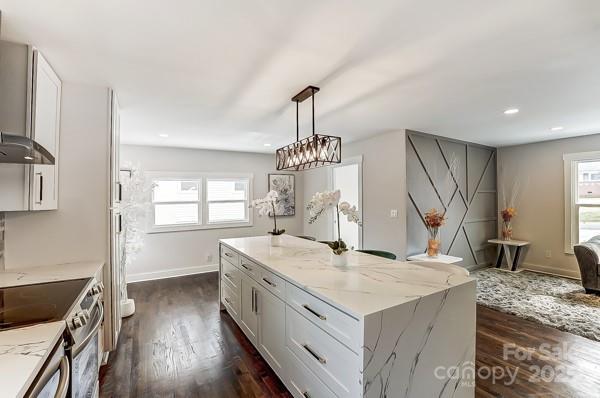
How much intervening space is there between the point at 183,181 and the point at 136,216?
5.51ft

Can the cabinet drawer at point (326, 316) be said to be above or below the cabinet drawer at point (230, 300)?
above

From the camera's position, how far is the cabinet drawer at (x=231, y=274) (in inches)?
111

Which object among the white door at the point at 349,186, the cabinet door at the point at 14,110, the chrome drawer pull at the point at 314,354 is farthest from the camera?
the white door at the point at 349,186

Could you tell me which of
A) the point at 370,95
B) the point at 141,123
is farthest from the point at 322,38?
the point at 141,123

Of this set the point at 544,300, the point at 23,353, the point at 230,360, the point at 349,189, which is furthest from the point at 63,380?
the point at 544,300

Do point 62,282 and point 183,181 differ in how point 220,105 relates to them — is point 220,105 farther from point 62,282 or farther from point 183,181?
point 183,181

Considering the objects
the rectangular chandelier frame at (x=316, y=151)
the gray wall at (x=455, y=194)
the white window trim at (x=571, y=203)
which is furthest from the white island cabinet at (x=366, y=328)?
the white window trim at (x=571, y=203)

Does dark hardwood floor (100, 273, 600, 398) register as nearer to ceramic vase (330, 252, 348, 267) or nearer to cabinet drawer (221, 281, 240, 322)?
cabinet drawer (221, 281, 240, 322)

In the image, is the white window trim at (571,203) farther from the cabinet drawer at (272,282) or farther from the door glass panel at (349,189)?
the cabinet drawer at (272,282)

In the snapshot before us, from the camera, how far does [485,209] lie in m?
5.36

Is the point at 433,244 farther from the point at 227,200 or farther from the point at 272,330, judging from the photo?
the point at 227,200

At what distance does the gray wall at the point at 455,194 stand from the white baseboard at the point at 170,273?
3.75 meters

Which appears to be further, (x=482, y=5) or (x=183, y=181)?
(x=183, y=181)

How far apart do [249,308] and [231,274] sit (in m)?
0.60
